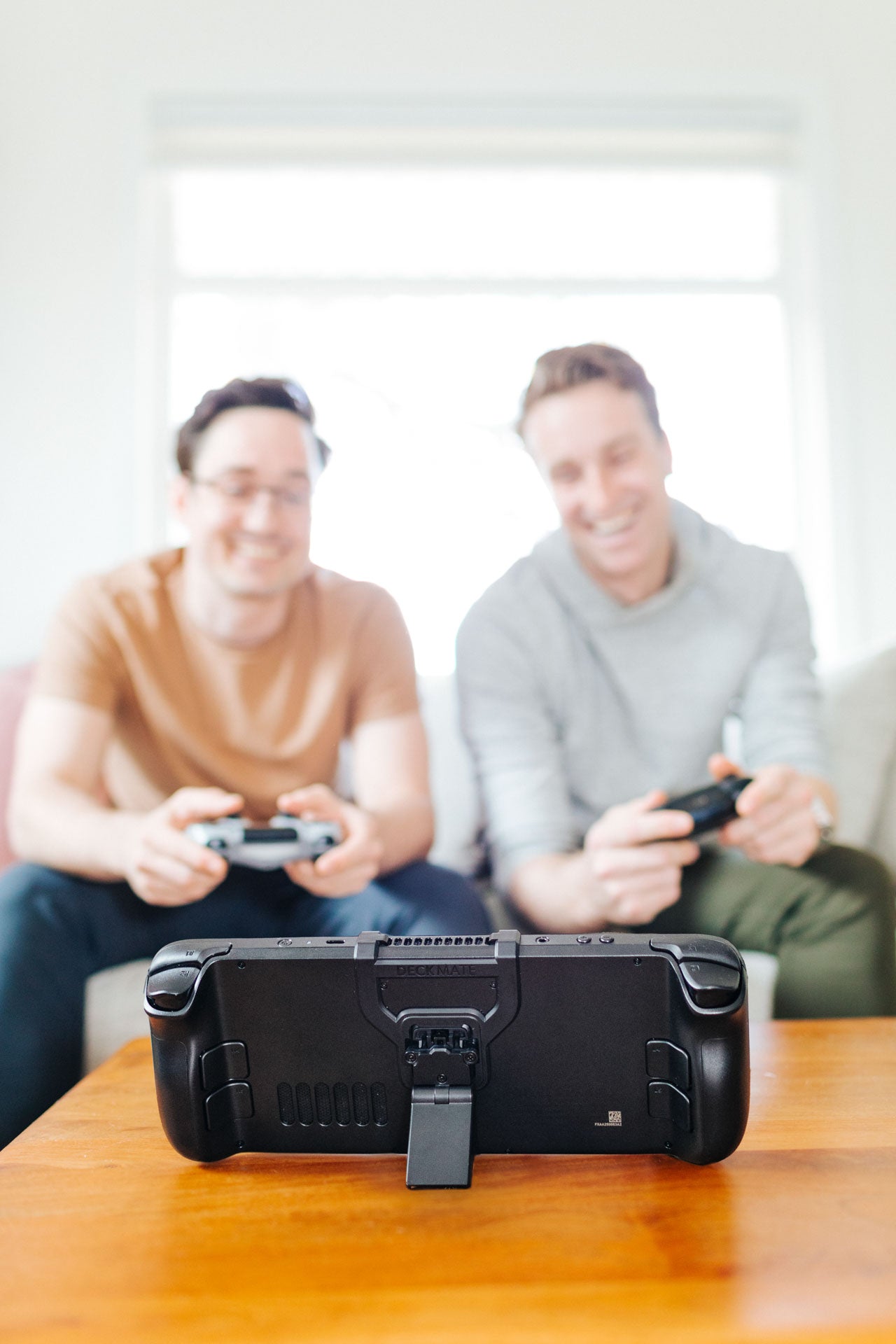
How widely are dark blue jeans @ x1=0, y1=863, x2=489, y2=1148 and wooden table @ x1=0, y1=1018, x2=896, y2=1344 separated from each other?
0.28 m

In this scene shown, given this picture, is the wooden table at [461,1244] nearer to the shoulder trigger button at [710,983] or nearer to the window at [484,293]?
the shoulder trigger button at [710,983]

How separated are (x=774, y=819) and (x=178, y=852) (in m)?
0.57

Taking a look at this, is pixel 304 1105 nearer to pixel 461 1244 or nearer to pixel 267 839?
pixel 461 1244

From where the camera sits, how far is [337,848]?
37.1 inches

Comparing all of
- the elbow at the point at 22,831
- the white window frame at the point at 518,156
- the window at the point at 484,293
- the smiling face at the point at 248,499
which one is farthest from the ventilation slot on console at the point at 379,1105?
the white window frame at the point at 518,156

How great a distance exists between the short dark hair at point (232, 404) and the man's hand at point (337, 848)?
0.48m

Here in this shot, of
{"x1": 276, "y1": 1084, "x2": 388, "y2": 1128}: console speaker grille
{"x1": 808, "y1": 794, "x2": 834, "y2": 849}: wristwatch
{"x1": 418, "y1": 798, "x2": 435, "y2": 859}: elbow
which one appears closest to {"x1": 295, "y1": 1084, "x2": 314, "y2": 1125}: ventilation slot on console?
{"x1": 276, "y1": 1084, "x2": 388, "y2": 1128}: console speaker grille

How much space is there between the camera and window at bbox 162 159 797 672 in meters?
1.88

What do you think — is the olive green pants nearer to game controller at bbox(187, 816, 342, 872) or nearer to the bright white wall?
game controller at bbox(187, 816, 342, 872)

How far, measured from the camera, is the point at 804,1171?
519 mm

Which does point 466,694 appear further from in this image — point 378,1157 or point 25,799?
point 378,1157

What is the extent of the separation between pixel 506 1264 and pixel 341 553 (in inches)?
53.3

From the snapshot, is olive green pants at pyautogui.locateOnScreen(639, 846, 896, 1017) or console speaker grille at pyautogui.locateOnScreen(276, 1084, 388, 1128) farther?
olive green pants at pyautogui.locateOnScreen(639, 846, 896, 1017)

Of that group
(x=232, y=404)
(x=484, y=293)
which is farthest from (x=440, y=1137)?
(x=484, y=293)
